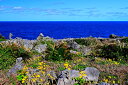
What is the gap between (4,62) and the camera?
1120 cm

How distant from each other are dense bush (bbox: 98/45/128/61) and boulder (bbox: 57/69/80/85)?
6215mm

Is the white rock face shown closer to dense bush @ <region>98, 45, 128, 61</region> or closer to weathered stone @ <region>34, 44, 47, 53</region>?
dense bush @ <region>98, 45, 128, 61</region>

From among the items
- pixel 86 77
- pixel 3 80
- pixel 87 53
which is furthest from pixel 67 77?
pixel 87 53

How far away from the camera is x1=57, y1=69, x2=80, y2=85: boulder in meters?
8.00

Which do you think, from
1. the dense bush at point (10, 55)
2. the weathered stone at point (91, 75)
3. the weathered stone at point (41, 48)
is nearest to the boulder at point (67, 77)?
the weathered stone at point (91, 75)

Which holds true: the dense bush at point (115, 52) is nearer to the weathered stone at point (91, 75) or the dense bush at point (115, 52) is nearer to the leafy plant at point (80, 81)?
the weathered stone at point (91, 75)

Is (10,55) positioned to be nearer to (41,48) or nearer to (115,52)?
(41,48)

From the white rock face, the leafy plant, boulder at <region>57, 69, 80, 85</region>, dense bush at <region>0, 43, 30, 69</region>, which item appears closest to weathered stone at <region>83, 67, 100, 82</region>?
the white rock face

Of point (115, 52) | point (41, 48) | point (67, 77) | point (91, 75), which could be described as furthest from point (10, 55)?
point (115, 52)

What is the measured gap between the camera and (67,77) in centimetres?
817

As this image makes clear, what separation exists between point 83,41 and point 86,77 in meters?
13.6

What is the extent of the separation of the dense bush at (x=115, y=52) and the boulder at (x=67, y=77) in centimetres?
621

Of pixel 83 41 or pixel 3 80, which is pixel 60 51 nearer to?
pixel 3 80

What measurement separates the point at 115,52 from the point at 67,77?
7.42m
